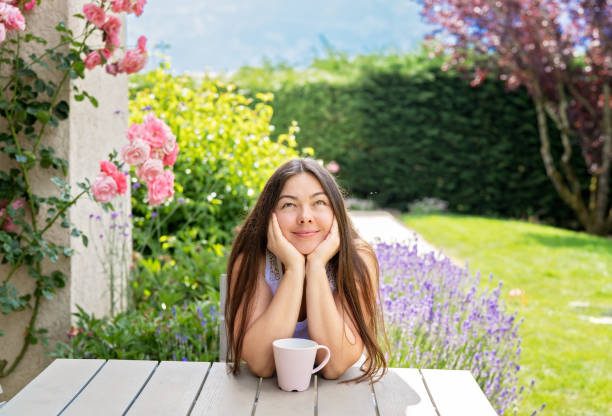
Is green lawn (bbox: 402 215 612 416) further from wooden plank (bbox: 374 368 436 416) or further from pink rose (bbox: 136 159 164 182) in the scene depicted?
pink rose (bbox: 136 159 164 182)

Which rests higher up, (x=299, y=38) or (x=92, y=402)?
(x=299, y=38)

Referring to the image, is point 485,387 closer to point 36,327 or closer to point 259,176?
point 36,327

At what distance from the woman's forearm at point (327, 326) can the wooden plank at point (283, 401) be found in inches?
3.3

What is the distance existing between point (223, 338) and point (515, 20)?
23.3ft

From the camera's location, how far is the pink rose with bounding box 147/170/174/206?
9.50 feet

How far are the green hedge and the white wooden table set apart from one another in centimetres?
784

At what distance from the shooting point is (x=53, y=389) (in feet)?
4.90

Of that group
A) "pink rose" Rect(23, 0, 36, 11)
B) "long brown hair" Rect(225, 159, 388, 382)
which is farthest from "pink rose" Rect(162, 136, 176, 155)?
"long brown hair" Rect(225, 159, 388, 382)

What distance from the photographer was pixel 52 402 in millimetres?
1422

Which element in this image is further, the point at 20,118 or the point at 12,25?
the point at 20,118

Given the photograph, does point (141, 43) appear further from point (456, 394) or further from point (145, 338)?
point (456, 394)

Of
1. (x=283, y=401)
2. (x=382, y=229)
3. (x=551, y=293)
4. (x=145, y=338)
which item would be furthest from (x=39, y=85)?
(x=382, y=229)

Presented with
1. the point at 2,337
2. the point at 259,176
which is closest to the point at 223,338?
the point at 2,337

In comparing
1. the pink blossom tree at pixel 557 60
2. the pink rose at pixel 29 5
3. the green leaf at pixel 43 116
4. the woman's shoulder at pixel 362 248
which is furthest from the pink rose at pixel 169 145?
the pink blossom tree at pixel 557 60
